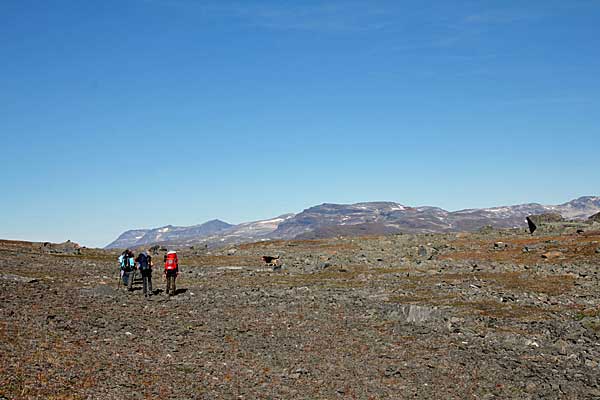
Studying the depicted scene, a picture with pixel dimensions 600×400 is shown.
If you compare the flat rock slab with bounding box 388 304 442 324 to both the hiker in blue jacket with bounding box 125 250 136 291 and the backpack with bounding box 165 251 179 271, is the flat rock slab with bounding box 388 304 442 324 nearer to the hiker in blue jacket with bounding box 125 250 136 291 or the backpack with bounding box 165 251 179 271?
the backpack with bounding box 165 251 179 271

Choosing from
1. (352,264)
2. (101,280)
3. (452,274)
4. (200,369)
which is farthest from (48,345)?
(352,264)

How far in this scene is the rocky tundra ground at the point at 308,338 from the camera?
20.1 metres

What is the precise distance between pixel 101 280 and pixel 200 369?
32.4 metres

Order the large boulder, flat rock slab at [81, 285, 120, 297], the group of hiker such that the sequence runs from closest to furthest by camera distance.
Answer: flat rock slab at [81, 285, 120, 297] → the group of hiker → the large boulder

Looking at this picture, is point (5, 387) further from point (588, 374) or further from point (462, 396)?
point (588, 374)

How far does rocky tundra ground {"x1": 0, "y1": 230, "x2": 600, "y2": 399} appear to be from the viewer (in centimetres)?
2006

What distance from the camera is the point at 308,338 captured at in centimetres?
2858

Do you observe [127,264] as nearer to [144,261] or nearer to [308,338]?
[144,261]

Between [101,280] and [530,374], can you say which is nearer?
[530,374]

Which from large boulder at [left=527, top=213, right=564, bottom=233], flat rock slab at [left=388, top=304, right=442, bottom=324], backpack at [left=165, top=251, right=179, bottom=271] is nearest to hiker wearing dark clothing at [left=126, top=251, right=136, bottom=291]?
backpack at [left=165, top=251, right=179, bottom=271]

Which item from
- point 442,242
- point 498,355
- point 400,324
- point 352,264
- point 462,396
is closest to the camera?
point 462,396

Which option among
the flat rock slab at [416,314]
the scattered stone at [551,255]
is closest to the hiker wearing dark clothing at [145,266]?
the flat rock slab at [416,314]

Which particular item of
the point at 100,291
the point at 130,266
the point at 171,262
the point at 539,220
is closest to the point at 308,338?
the point at 171,262

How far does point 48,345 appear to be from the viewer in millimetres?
22406
